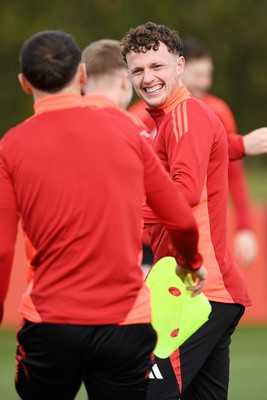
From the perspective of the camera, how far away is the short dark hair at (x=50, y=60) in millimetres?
4371

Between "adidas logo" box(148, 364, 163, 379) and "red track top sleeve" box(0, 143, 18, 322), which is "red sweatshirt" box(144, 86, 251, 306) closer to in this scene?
"adidas logo" box(148, 364, 163, 379)

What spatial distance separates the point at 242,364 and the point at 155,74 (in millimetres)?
4990

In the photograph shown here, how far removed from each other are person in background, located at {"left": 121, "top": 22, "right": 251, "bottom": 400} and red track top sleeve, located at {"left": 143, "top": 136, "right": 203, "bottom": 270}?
45cm

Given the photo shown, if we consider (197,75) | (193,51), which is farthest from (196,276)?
(193,51)

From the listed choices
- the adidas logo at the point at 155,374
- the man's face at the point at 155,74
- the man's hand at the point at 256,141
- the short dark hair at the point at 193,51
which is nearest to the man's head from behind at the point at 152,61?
the man's face at the point at 155,74

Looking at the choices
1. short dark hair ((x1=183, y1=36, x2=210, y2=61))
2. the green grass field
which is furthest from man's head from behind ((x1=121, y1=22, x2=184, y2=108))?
short dark hair ((x1=183, y1=36, x2=210, y2=61))

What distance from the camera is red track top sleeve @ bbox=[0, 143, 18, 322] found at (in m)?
4.32

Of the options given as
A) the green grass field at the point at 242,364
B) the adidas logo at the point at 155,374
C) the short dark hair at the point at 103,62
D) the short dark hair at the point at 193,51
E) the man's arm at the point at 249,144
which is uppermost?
Result: the short dark hair at the point at 103,62

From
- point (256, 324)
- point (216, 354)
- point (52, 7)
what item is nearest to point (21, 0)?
point (52, 7)

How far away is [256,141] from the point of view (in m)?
5.85

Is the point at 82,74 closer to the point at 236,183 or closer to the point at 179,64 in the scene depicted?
the point at 179,64

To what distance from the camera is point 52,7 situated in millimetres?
33406

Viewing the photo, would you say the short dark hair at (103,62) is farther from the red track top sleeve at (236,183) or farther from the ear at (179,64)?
the red track top sleeve at (236,183)

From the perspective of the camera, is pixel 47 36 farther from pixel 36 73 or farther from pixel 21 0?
pixel 21 0
